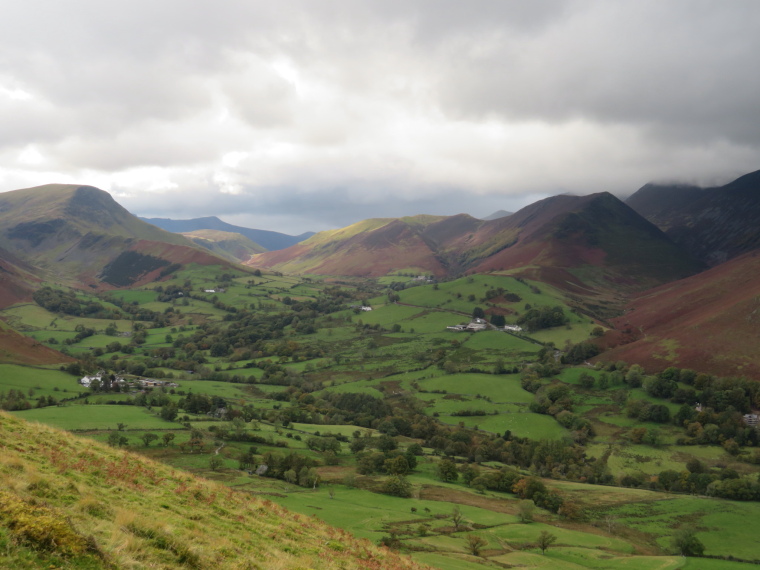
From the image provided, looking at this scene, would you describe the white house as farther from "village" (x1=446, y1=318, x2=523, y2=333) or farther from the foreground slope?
"village" (x1=446, y1=318, x2=523, y2=333)

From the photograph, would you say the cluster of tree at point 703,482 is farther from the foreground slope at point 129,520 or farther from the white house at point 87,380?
the white house at point 87,380

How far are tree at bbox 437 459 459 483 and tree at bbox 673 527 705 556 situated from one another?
35.8 metres

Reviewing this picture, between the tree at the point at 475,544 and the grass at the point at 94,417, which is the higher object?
the grass at the point at 94,417

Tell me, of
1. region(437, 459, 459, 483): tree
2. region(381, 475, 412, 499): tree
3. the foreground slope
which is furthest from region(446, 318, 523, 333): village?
the foreground slope

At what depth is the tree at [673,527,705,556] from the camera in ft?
203

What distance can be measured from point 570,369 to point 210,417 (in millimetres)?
107983

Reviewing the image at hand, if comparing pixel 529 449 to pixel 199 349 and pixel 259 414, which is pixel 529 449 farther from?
pixel 199 349

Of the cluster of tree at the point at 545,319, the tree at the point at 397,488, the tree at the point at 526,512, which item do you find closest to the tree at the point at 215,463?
the tree at the point at 397,488

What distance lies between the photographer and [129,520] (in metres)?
18.0

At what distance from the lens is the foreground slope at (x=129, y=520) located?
13.2 metres

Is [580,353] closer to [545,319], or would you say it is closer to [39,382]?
[545,319]

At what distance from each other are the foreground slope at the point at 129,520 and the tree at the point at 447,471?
54589 millimetres

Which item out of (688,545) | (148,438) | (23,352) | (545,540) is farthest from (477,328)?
(23,352)

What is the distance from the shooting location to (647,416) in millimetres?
112812
